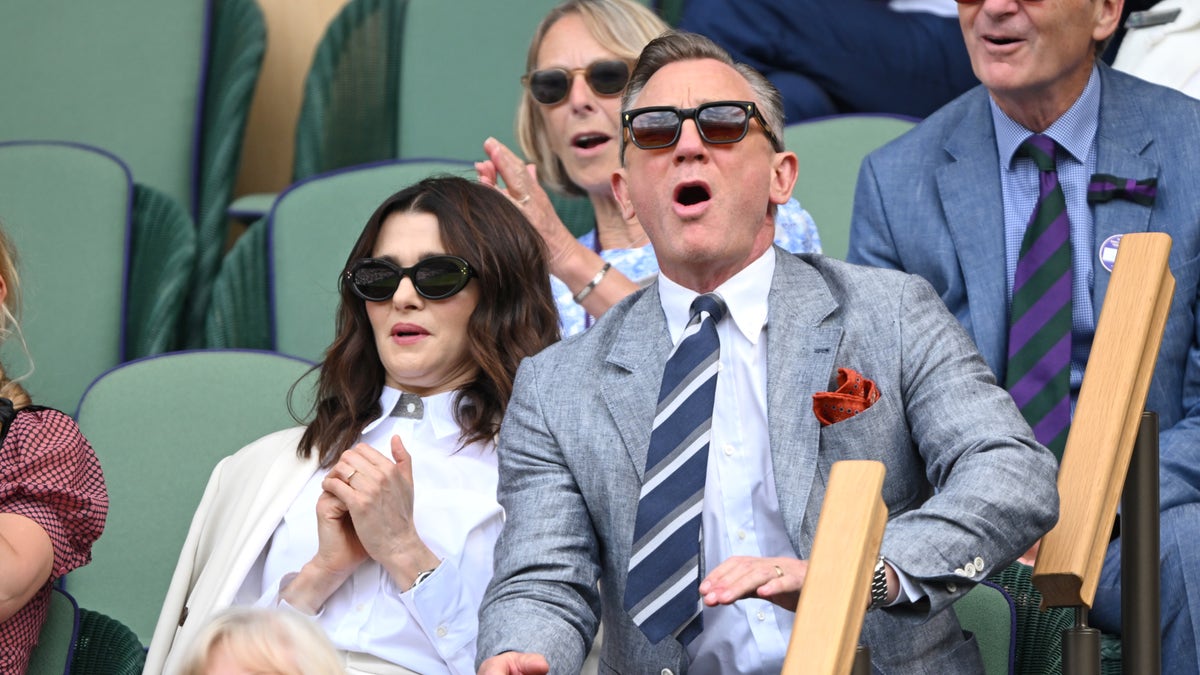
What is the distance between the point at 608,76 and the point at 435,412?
3.25 feet

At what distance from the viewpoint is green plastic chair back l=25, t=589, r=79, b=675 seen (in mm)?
2465

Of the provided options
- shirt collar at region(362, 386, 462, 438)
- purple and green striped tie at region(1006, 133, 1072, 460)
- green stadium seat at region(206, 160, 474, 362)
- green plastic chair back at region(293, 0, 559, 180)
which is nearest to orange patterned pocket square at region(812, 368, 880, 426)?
purple and green striped tie at region(1006, 133, 1072, 460)

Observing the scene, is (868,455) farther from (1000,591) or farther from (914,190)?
(914,190)

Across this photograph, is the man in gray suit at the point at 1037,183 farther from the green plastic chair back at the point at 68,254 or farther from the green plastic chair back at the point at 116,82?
the green plastic chair back at the point at 116,82

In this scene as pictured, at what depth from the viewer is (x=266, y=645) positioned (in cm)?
187

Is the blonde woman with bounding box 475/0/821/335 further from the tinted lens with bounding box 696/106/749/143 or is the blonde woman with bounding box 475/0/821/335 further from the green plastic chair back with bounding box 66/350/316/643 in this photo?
the tinted lens with bounding box 696/106/749/143

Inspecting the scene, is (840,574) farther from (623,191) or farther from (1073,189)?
(1073,189)

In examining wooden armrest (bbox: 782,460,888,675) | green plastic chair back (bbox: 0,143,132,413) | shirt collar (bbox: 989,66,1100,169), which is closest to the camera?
wooden armrest (bbox: 782,460,888,675)

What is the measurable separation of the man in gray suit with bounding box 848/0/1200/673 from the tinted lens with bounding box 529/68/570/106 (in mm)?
743

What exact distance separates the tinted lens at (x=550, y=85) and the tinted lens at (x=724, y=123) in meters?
1.22

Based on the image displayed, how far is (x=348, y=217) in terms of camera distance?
3818 millimetres

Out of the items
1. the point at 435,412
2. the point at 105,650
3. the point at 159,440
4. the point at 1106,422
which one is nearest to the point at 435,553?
the point at 435,412

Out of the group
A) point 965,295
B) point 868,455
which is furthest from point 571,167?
point 868,455

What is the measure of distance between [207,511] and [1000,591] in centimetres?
134
